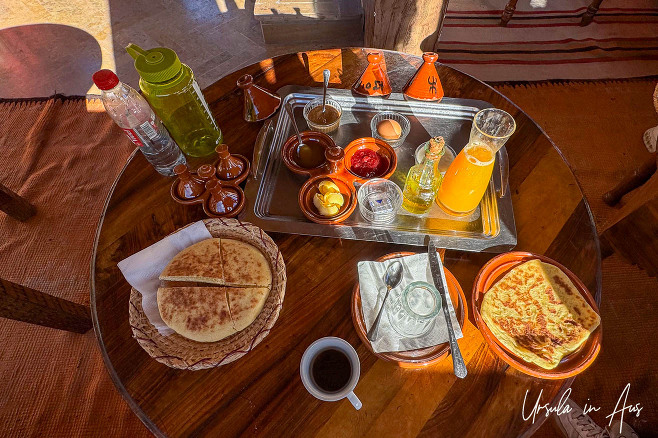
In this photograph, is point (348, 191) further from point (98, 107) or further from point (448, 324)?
point (98, 107)

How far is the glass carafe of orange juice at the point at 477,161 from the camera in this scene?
4.17 feet

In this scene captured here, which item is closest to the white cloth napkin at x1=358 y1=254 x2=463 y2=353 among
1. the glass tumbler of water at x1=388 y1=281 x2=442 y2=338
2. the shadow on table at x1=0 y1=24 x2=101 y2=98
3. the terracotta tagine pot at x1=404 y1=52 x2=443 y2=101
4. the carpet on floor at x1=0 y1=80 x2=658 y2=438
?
the glass tumbler of water at x1=388 y1=281 x2=442 y2=338

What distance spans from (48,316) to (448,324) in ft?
5.51

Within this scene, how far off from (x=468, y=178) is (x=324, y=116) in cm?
66

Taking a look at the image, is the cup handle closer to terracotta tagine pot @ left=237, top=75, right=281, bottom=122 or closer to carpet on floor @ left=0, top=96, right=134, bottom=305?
terracotta tagine pot @ left=237, top=75, right=281, bottom=122

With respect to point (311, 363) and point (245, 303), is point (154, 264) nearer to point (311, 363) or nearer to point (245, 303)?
point (245, 303)

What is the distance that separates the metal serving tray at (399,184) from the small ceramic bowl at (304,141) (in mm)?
47

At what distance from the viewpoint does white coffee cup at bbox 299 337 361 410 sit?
3.28 feet


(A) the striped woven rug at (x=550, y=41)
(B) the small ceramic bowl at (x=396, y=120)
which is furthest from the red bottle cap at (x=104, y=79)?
(A) the striped woven rug at (x=550, y=41)

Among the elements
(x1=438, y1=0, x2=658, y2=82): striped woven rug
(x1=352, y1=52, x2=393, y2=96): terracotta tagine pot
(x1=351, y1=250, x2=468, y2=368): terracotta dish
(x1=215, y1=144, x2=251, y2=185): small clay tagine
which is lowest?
(x1=438, y1=0, x2=658, y2=82): striped woven rug

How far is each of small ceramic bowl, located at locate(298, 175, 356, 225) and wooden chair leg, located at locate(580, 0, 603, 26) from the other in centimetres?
328

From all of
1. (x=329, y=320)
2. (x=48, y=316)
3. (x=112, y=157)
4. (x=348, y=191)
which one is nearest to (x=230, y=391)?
(x=329, y=320)

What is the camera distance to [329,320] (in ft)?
3.92

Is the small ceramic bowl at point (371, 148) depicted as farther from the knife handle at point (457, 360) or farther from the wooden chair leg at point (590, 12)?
the wooden chair leg at point (590, 12)
